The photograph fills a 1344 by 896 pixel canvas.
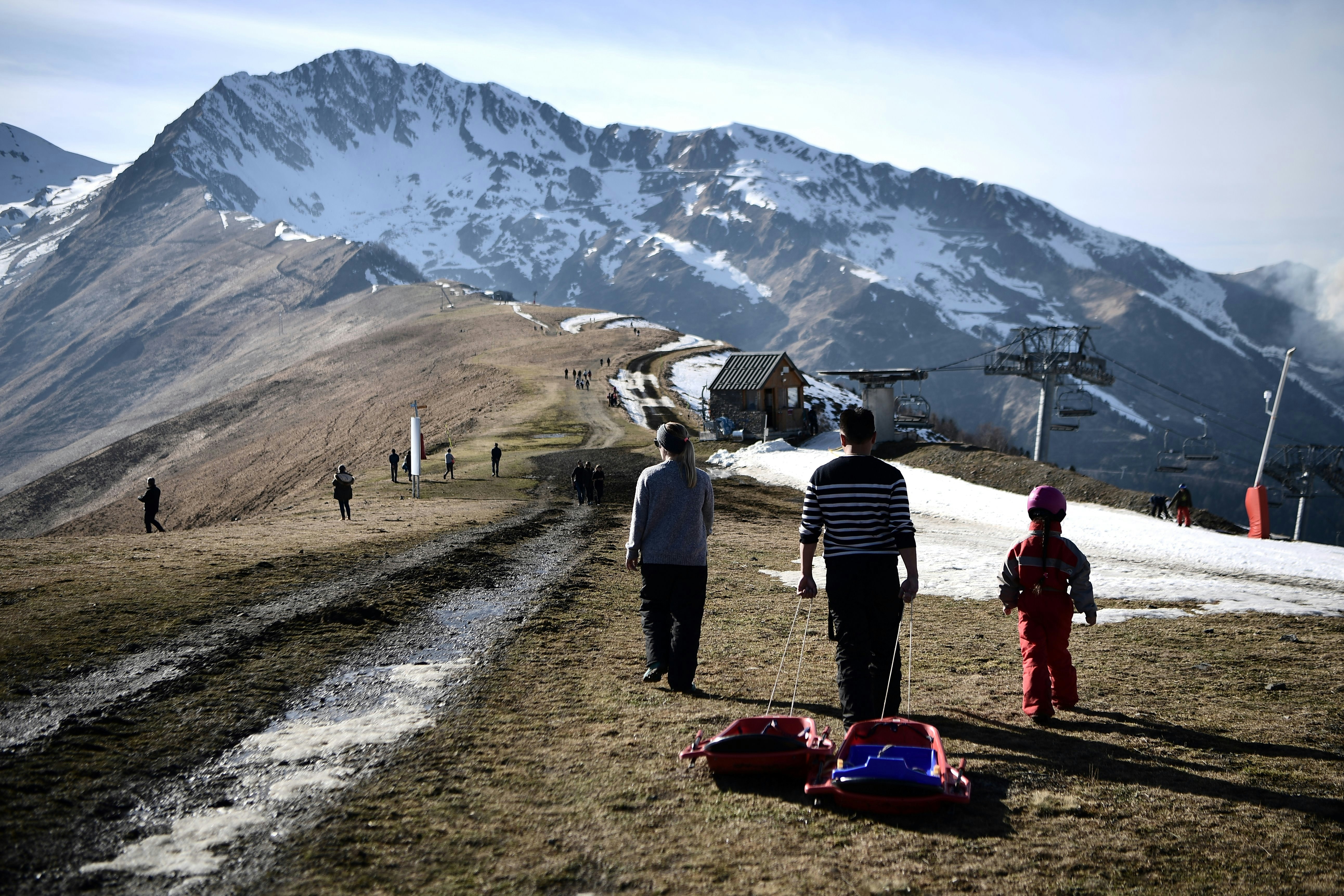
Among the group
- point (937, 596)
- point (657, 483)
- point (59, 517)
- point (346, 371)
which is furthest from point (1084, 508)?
point (346, 371)

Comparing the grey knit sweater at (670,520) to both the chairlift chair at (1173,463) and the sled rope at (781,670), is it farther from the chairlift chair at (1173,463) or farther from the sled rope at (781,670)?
the chairlift chair at (1173,463)

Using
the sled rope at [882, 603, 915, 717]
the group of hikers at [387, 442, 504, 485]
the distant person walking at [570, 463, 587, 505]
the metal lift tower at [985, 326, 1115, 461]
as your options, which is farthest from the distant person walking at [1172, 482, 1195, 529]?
the metal lift tower at [985, 326, 1115, 461]

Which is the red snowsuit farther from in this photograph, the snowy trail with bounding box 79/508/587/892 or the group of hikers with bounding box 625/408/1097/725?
the snowy trail with bounding box 79/508/587/892

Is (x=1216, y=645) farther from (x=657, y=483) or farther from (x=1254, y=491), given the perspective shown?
(x=1254, y=491)

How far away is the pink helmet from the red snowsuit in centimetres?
11

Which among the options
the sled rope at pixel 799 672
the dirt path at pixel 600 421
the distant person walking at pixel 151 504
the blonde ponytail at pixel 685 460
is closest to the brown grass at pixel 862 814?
the sled rope at pixel 799 672

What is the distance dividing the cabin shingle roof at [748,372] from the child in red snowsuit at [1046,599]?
46039 millimetres

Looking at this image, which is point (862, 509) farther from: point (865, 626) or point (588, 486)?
point (588, 486)

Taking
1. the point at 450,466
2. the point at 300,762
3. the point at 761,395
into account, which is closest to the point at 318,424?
the point at 761,395

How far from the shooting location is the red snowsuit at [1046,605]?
6.70 metres

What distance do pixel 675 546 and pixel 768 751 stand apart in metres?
2.42

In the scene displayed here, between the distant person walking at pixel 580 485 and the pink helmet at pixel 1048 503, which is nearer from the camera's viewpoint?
the pink helmet at pixel 1048 503

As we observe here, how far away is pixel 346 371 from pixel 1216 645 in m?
116

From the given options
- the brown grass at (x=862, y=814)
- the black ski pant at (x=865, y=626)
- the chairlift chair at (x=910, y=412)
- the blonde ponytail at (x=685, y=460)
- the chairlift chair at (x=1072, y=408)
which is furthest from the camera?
the chairlift chair at (x=1072, y=408)
